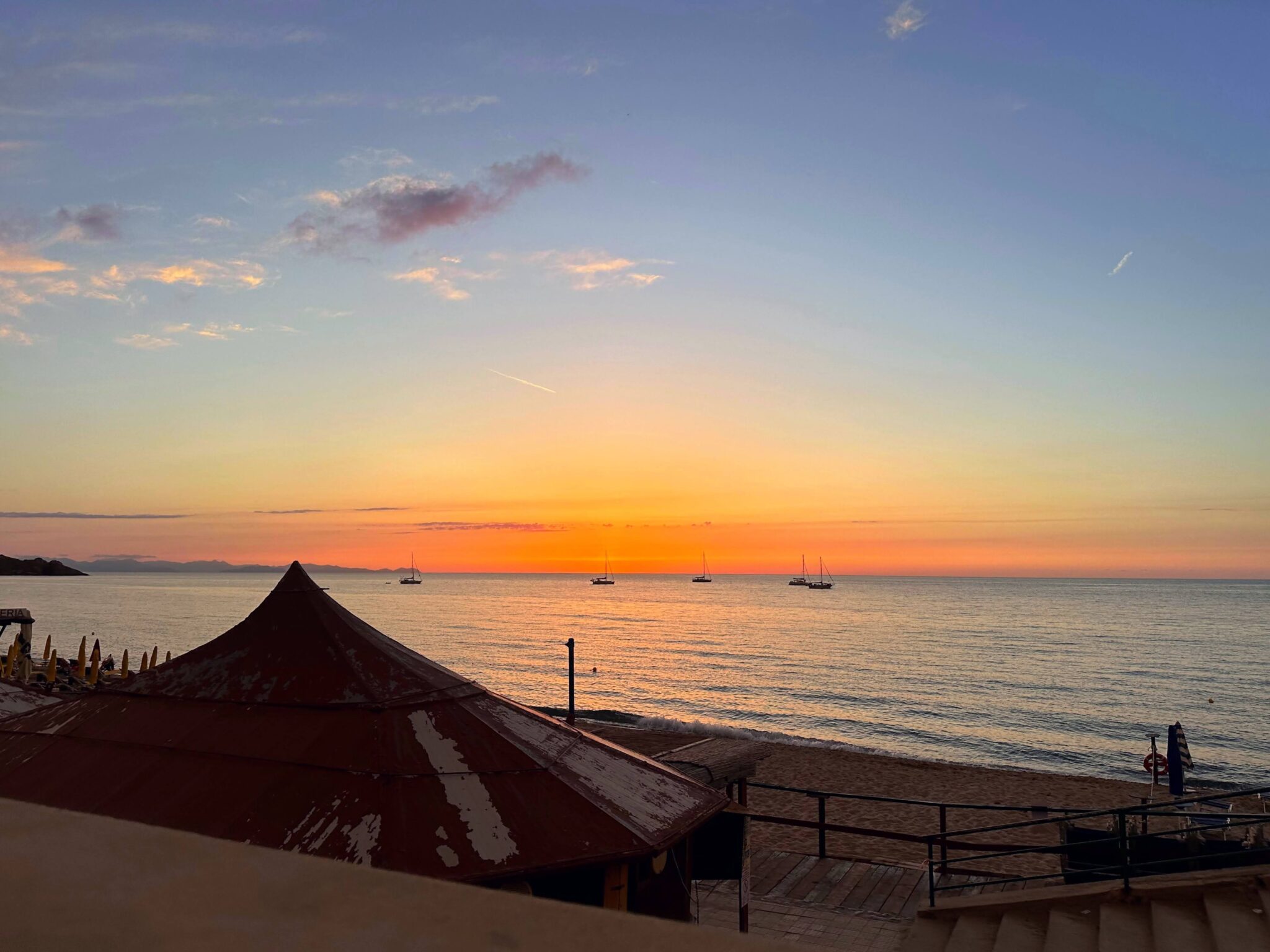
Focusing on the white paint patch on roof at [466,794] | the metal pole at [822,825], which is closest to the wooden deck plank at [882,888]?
the metal pole at [822,825]

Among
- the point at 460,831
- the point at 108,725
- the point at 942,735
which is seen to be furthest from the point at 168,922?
the point at 942,735

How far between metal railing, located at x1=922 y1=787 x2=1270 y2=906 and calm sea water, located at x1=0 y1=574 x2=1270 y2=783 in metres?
24.8

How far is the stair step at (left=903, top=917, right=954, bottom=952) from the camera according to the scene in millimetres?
9992

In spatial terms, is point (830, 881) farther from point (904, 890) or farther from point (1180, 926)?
point (1180, 926)

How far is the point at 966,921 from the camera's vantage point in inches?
→ 406

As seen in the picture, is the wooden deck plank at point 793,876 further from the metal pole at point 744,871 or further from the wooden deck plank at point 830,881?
the metal pole at point 744,871

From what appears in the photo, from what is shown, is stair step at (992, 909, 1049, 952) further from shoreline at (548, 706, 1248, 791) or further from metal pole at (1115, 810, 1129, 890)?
shoreline at (548, 706, 1248, 791)

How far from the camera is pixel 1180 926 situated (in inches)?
328

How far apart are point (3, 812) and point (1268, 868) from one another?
35.4ft

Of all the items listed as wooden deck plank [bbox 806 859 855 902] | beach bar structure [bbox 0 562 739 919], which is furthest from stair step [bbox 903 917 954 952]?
beach bar structure [bbox 0 562 739 919]

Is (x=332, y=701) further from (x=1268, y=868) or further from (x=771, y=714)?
(x=771, y=714)

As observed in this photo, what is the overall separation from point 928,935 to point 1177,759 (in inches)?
732

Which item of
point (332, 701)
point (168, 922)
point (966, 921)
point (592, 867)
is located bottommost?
point (966, 921)

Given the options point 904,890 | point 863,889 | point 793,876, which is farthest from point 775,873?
point 904,890
